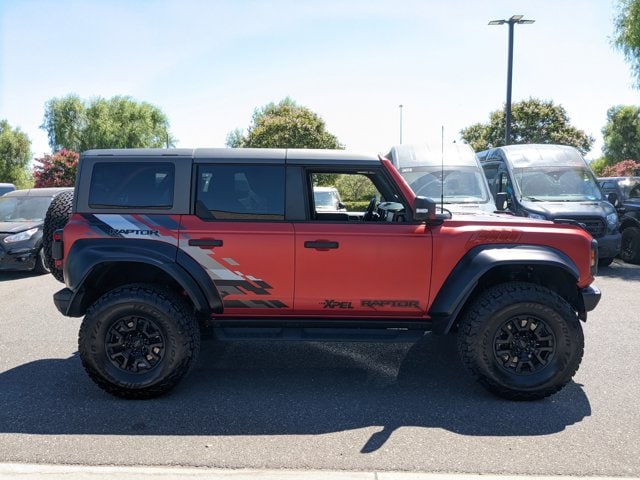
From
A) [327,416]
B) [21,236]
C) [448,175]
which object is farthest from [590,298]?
[21,236]

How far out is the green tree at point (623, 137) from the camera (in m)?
54.9

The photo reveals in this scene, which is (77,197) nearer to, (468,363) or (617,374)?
(468,363)

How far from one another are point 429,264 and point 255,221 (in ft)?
4.57

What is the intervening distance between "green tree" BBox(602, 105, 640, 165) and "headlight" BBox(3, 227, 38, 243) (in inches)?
2291

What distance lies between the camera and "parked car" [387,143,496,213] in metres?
9.14

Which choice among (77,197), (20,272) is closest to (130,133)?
(20,272)

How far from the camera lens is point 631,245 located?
10.8 m

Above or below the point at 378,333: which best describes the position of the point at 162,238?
above

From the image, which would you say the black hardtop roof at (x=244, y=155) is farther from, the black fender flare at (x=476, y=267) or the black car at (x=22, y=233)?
the black car at (x=22, y=233)

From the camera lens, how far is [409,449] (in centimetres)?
337

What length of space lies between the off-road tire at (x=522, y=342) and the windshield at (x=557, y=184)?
6.41 metres

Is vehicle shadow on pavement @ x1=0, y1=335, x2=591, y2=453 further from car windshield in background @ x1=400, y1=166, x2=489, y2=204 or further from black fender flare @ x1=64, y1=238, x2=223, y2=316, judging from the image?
car windshield in background @ x1=400, y1=166, x2=489, y2=204

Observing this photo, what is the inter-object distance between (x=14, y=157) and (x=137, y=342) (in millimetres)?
52310

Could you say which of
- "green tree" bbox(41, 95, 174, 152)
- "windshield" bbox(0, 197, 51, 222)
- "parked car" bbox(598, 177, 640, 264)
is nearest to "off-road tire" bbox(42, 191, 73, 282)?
"windshield" bbox(0, 197, 51, 222)
